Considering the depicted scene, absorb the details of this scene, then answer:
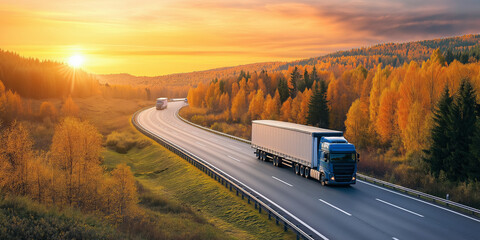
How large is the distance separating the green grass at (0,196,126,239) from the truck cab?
47.6 feet

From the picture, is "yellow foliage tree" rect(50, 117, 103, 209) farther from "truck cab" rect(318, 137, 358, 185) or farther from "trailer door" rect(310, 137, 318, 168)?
"truck cab" rect(318, 137, 358, 185)

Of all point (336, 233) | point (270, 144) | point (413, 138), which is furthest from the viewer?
point (413, 138)

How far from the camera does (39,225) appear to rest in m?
16.0

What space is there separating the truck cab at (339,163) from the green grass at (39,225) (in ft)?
47.6

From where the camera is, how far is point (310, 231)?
17.4m

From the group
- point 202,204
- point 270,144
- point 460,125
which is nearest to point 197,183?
point 202,204

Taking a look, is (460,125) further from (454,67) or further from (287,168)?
(454,67)

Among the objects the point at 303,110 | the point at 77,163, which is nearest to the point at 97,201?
the point at 77,163

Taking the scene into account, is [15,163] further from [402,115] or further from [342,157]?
[402,115]

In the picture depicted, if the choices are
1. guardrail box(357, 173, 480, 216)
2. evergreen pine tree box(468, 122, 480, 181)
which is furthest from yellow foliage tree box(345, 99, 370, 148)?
guardrail box(357, 173, 480, 216)

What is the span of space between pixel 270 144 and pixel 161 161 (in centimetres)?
1716

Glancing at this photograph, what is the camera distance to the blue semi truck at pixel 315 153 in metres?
25.5

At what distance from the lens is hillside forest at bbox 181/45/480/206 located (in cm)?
3353

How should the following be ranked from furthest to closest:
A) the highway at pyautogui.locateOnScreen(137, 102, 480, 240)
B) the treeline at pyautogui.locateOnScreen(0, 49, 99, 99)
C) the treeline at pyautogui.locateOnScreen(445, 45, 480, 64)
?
the treeline at pyautogui.locateOnScreen(0, 49, 99, 99) → the treeline at pyautogui.locateOnScreen(445, 45, 480, 64) → the highway at pyautogui.locateOnScreen(137, 102, 480, 240)
